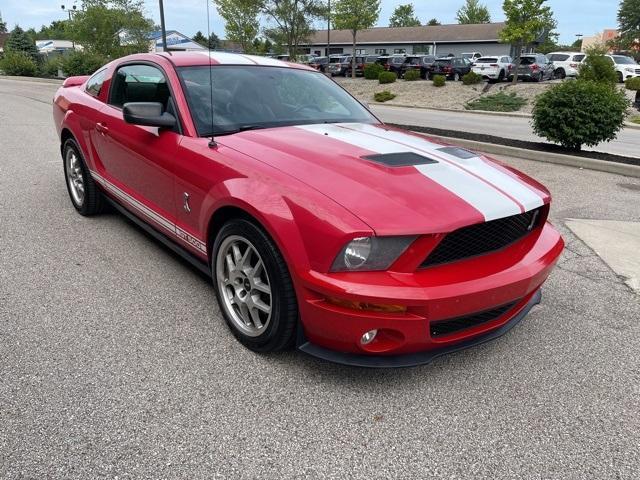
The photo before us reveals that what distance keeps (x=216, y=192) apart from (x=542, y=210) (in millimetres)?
1813

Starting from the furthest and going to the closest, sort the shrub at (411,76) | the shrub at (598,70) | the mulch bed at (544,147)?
the shrub at (411,76) < the shrub at (598,70) < the mulch bed at (544,147)

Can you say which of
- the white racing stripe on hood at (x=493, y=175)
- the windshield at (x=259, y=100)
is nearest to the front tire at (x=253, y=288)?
the windshield at (x=259, y=100)

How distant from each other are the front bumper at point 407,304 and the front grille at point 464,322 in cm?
1

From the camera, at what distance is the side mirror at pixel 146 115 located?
3293 mm

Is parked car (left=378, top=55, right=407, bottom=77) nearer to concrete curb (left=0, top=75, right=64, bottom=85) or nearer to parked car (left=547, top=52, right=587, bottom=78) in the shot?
parked car (left=547, top=52, right=587, bottom=78)

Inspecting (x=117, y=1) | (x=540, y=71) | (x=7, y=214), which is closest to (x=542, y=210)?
(x=7, y=214)

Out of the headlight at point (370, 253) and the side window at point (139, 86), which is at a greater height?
the side window at point (139, 86)

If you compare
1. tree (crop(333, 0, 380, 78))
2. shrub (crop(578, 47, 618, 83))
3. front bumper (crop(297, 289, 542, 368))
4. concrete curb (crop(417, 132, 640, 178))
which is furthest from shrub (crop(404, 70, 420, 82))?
front bumper (crop(297, 289, 542, 368))

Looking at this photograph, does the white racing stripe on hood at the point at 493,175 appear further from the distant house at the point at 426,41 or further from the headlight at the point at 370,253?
the distant house at the point at 426,41

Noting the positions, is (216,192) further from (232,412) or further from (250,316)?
(232,412)

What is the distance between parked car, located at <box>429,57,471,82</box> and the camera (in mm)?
32125

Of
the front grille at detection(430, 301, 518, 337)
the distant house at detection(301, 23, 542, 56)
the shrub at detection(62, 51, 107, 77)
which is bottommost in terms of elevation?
the front grille at detection(430, 301, 518, 337)

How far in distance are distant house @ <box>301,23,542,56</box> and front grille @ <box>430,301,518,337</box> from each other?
60.6 meters

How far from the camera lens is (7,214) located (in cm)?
528
